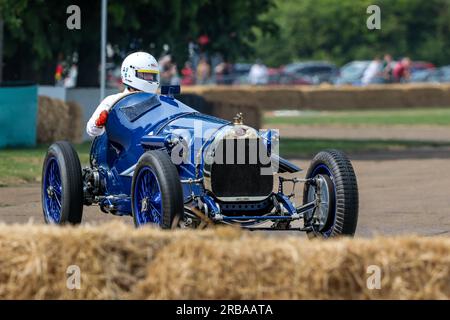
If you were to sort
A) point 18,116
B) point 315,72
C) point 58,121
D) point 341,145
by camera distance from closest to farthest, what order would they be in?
point 18,116
point 58,121
point 341,145
point 315,72

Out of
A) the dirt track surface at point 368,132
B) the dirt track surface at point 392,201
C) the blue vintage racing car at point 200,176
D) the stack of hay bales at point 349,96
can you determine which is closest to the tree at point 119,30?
the dirt track surface at point 368,132

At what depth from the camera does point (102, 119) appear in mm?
10992

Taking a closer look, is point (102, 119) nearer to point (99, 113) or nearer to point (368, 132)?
point (99, 113)

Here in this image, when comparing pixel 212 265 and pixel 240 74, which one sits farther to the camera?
pixel 240 74

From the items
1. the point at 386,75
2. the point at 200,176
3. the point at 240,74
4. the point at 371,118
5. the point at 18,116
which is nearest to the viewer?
the point at 200,176

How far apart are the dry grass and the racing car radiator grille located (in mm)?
3003

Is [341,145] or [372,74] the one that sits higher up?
[372,74]

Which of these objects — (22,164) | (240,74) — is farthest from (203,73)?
(22,164)

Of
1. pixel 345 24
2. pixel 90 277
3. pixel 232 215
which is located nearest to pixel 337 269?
pixel 90 277

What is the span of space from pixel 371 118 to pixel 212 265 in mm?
31278

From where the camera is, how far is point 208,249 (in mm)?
6812

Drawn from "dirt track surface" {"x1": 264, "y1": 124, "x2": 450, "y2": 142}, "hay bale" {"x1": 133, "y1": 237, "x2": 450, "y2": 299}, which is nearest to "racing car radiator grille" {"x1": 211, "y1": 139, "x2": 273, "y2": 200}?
"hay bale" {"x1": 133, "y1": 237, "x2": 450, "y2": 299}
